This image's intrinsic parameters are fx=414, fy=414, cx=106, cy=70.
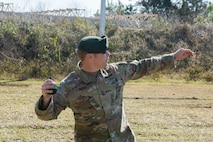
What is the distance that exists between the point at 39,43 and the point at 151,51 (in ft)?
19.0

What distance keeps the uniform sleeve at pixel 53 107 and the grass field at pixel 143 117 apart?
3.43 meters

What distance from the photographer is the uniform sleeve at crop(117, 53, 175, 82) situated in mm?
3020

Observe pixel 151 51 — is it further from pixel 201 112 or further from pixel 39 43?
pixel 201 112

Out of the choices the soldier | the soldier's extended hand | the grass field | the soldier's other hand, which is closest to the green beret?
the soldier

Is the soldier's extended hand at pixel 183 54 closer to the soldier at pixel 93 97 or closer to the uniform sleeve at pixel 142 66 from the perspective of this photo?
the uniform sleeve at pixel 142 66

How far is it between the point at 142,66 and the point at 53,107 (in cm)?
77

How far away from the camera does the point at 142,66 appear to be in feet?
10.1

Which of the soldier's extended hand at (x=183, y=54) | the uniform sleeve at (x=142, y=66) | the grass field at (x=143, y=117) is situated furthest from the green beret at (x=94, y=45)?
the grass field at (x=143, y=117)

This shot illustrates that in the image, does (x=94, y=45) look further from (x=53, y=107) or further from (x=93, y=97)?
(x=53, y=107)

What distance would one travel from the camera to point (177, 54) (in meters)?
3.18

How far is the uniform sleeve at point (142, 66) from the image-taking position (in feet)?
9.91

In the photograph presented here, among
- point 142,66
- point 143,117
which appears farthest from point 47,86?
point 143,117

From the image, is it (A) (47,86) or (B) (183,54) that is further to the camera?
(B) (183,54)

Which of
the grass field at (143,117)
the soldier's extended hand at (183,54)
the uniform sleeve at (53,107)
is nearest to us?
the uniform sleeve at (53,107)
